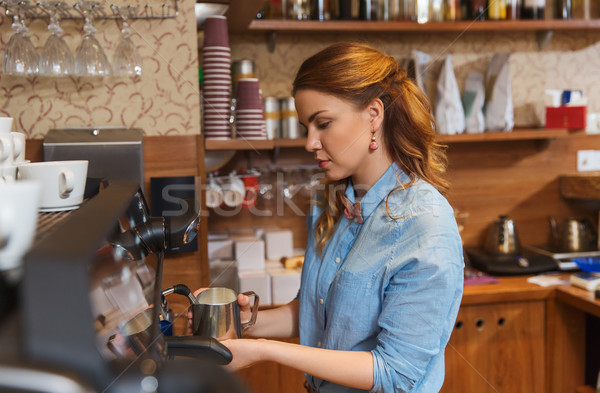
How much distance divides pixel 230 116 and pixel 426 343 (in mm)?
1443

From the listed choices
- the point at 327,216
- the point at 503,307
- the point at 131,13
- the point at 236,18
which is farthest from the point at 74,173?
the point at 503,307

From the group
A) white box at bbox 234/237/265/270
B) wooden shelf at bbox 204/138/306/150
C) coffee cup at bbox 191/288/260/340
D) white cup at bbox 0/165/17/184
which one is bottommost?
white box at bbox 234/237/265/270

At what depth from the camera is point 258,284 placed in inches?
89.7

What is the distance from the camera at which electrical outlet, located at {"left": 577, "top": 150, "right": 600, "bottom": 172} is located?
2971mm

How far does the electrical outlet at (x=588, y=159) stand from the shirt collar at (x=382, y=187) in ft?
7.17

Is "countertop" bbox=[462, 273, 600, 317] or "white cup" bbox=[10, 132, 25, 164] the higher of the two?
"white cup" bbox=[10, 132, 25, 164]

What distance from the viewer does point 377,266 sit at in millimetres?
1134

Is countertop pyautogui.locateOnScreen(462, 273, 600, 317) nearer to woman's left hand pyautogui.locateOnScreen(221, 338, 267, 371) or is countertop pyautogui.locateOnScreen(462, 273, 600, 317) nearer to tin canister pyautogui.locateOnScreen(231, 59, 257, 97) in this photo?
tin canister pyautogui.locateOnScreen(231, 59, 257, 97)

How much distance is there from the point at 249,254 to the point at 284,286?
0.76 feet

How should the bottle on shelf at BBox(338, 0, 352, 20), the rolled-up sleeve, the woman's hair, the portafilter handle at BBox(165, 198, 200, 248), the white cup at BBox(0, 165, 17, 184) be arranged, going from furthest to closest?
the bottle on shelf at BBox(338, 0, 352, 20) → the woman's hair → the rolled-up sleeve → the portafilter handle at BBox(165, 198, 200, 248) → the white cup at BBox(0, 165, 17, 184)

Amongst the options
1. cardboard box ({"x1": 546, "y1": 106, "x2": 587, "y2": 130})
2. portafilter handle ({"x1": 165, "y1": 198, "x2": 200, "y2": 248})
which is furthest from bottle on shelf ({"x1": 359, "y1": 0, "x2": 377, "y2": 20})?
portafilter handle ({"x1": 165, "y1": 198, "x2": 200, "y2": 248})

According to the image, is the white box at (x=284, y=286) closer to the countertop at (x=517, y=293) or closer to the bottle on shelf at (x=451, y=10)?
the countertop at (x=517, y=293)

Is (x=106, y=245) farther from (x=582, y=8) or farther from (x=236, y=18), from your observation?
(x=582, y=8)

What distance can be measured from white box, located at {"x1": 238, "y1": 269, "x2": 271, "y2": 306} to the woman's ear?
1.21 metres
